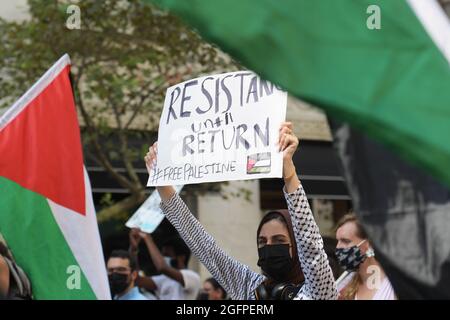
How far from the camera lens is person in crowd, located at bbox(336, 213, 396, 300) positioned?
430 cm

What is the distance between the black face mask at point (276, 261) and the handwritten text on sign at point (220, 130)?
30cm

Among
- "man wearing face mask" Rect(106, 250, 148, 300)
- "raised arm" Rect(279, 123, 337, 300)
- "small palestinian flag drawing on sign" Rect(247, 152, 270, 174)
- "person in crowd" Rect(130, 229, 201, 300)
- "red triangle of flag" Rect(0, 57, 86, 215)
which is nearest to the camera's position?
"raised arm" Rect(279, 123, 337, 300)

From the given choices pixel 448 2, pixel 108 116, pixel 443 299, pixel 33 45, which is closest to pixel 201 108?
pixel 448 2

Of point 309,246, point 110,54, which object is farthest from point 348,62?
point 110,54

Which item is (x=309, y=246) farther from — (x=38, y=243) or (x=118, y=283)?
(x=118, y=283)

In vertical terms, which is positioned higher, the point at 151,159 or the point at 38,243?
the point at 151,159

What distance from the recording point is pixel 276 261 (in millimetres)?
3947

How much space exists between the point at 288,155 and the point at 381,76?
6.39ft

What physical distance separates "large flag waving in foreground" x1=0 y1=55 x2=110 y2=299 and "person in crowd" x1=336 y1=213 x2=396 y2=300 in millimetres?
1123

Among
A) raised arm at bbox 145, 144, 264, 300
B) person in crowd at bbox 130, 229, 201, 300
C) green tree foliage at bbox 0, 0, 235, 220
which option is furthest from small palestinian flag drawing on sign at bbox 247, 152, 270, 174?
green tree foliage at bbox 0, 0, 235, 220

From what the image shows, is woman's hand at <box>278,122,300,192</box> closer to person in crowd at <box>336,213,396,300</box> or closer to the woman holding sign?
the woman holding sign
